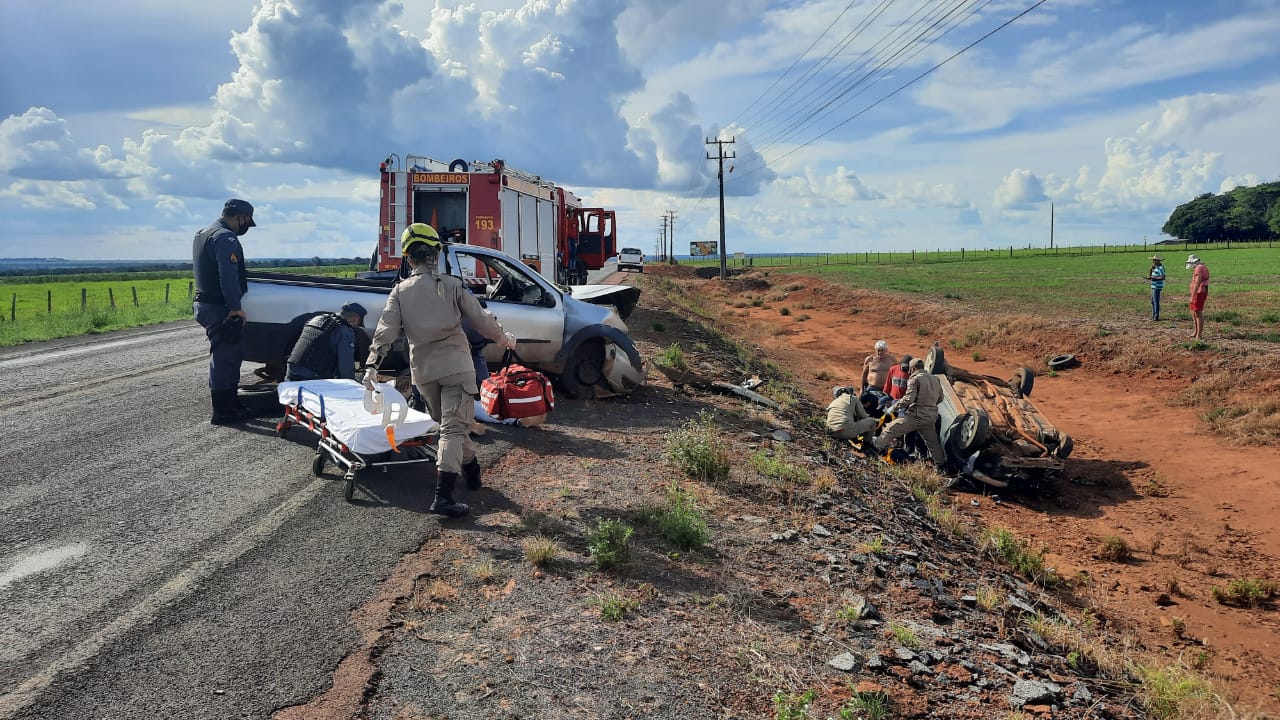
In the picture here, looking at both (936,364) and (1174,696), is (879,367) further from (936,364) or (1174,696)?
(1174,696)

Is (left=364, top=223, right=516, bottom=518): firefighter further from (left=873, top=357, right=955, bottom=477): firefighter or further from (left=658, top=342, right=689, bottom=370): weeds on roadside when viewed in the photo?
(left=658, top=342, right=689, bottom=370): weeds on roadside

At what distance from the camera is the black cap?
800cm

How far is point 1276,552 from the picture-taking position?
29.4 ft

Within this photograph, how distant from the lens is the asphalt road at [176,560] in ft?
11.7

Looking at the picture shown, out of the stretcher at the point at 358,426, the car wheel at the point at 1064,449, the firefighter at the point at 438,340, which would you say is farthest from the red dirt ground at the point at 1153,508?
the stretcher at the point at 358,426

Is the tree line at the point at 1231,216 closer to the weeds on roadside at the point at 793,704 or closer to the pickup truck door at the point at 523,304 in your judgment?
the pickup truck door at the point at 523,304

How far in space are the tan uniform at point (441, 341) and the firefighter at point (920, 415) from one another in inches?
277

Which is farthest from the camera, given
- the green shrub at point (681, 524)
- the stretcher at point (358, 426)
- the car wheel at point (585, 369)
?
the car wheel at point (585, 369)

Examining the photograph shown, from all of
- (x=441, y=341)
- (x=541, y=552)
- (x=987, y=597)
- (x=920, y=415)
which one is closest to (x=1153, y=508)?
(x=920, y=415)

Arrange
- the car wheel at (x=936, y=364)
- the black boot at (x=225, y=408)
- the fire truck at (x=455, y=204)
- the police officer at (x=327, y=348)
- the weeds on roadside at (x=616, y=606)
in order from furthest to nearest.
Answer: the fire truck at (x=455, y=204)
the car wheel at (x=936, y=364)
the black boot at (x=225, y=408)
the police officer at (x=327, y=348)
the weeds on roadside at (x=616, y=606)

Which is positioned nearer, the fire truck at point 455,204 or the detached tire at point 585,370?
the detached tire at point 585,370

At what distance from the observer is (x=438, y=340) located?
570cm

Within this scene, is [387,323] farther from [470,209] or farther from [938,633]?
[470,209]

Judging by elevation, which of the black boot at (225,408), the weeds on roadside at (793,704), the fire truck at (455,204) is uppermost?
the fire truck at (455,204)
